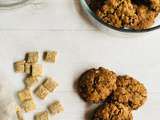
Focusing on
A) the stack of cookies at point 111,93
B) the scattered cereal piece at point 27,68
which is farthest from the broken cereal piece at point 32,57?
the stack of cookies at point 111,93

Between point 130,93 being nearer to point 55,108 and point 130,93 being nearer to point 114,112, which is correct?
point 114,112

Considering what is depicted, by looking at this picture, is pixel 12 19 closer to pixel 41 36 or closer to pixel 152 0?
pixel 41 36

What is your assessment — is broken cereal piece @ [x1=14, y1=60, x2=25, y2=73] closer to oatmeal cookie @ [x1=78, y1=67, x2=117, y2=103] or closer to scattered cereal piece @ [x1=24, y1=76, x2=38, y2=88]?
scattered cereal piece @ [x1=24, y1=76, x2=38, y2=88]

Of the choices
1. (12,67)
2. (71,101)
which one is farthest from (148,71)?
(12,67)

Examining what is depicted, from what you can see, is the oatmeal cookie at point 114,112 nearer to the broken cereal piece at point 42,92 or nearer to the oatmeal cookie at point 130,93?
the oatmeal cookie at point 130,93

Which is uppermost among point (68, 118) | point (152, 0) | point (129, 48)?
point (152, 0)

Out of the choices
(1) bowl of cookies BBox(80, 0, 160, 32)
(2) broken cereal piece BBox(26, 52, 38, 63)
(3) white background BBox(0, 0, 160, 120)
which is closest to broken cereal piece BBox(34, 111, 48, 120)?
(3) white background BBox(0, 0, 160, 120)
